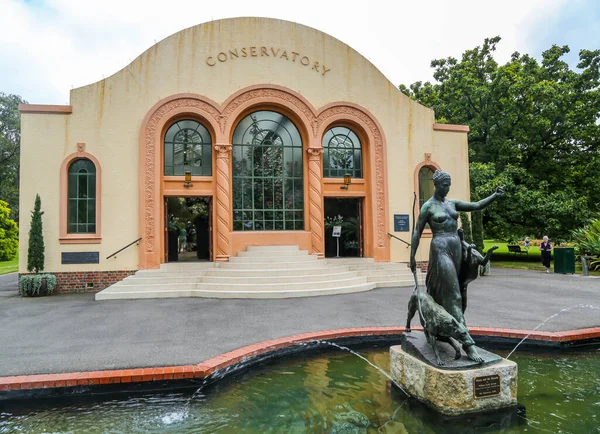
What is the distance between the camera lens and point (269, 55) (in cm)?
1401

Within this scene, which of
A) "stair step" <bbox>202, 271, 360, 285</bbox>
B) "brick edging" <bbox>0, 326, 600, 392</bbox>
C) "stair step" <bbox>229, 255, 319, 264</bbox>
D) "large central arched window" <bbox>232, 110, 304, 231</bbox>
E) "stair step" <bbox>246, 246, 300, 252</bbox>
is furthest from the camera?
"large central arched window" <bbox>232, 110, 304, 231</bbox>

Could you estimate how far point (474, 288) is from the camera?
1159 centimetres

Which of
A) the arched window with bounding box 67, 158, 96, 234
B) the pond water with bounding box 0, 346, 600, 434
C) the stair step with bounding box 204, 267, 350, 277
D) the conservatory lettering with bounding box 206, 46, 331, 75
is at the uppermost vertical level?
the conservatory lettering with bounding box 206, 46, 331, 75

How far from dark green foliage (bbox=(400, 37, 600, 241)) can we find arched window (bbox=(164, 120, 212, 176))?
13157 mm

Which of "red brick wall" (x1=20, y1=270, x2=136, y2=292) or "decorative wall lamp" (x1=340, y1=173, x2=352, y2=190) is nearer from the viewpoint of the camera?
"red brick wall" (x1=20, y1=270, x2=136, y2=292)

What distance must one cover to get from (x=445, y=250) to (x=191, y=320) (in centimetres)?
551

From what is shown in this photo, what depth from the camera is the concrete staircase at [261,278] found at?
35.4 ft

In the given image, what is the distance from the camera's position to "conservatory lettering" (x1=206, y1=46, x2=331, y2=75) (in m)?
13.7

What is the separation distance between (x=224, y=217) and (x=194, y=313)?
16.6ft

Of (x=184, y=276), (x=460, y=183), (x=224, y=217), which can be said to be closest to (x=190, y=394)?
(x=184, y=276)

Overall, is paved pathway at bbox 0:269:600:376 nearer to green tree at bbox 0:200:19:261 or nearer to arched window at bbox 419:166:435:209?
arched window at bbox 419:166:435:209

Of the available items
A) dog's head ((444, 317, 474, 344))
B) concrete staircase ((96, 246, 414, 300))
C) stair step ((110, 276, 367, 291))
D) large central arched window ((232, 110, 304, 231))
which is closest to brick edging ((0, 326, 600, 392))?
dog's head ((444, 317, 474, 344))

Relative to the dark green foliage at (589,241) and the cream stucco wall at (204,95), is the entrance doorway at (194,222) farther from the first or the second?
the dark green foliage at (589,241)

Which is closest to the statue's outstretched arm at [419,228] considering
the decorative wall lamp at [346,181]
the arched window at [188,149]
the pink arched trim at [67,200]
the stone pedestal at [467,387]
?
the stone pedestal at [467,387]
